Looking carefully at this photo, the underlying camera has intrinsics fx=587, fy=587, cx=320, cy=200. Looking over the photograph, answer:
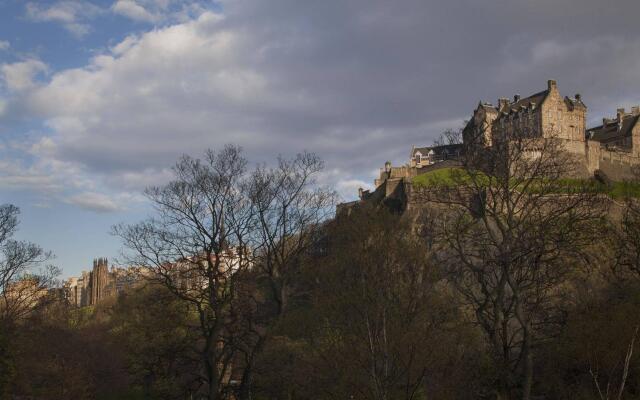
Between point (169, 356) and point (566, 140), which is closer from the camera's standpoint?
point (169, 356)

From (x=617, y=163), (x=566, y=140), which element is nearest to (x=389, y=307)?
(x=566, y=140)

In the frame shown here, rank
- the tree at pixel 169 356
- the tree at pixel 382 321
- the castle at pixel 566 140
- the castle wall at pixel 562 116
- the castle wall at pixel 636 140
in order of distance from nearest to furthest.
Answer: the tree at pixel 382 321, the tree at pixel 169 356, the castle at pixel 566 140, the castle wall at pixel 562 116, the castle wall at pixel 636 140

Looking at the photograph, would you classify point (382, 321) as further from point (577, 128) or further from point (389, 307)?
point (577, 128)

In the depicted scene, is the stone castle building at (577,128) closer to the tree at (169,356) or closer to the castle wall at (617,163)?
the castle wall at (617,163)

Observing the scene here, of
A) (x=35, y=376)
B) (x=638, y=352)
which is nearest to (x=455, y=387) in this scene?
(x=638, y=352)

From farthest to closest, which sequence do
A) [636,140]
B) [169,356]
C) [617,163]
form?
[636,140]
[617,163]
[169,356]

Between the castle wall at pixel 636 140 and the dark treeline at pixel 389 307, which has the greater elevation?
the castle wall at pixel 636 140

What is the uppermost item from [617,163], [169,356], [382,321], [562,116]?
[562,116]

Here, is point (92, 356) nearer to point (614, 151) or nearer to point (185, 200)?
point (185, 200)

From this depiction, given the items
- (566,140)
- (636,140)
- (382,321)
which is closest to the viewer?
(382,321)

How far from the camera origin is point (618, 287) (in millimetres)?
26906

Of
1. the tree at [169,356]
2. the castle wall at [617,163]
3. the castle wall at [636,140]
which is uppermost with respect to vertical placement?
the castle wall at [636,140]

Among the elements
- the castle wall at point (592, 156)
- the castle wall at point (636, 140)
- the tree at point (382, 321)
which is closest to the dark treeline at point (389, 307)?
the tree at point (382, 321)

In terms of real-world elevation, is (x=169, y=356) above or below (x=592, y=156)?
below
